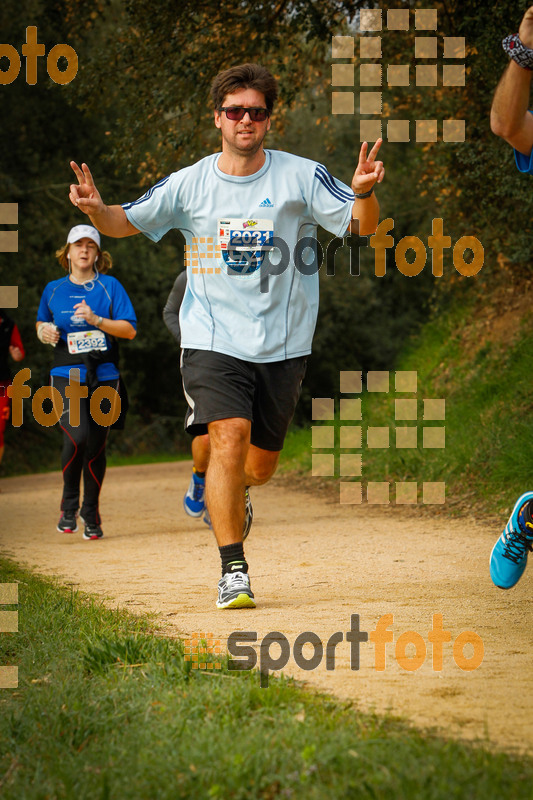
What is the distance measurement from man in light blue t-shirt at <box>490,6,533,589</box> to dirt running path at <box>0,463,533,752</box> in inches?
10.1

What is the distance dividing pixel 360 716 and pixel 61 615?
1.92m

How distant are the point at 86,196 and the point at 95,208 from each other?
3.1 inches

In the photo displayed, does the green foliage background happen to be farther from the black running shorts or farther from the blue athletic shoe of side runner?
the blue athletic shoe of side runner

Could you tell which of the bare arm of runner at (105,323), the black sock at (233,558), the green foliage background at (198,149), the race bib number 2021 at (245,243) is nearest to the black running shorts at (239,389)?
the race bib number 2021 at (245,243)

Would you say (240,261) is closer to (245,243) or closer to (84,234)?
(245,243)

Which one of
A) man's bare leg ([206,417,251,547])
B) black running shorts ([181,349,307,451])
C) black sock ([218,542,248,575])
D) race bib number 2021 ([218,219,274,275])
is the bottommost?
A: black sock ([218,542,248,575])

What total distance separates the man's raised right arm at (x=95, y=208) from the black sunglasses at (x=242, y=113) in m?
0.74

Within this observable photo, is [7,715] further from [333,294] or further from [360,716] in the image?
[333,294]

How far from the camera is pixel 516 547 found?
465cm

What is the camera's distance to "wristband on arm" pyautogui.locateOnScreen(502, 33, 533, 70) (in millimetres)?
3758

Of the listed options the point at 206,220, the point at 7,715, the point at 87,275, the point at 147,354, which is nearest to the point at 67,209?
the point at 147,354

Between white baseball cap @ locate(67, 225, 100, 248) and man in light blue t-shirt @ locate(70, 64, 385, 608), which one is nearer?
man in light blue t-shirt @ locate(70, 64, 385, 608)

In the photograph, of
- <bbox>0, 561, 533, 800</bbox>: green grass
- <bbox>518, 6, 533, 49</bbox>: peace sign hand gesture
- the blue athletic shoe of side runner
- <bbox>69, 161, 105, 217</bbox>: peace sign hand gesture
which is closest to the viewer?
<bbox>0, 561, 533, 800</bbox>: green grass

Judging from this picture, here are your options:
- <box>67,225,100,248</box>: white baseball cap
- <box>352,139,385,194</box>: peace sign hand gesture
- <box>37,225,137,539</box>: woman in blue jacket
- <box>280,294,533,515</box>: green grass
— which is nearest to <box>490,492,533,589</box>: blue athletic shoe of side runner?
<box>352,139,385,194</box>: peace sign hand gesture
